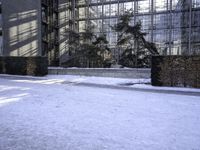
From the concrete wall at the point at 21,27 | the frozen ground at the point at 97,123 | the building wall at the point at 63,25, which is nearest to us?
the frozen ground at the point at 97,123

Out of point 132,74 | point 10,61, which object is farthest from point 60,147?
point 10,61

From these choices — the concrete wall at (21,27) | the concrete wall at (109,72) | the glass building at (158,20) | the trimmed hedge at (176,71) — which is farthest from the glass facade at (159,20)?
the trimmed hedge at (176,71)

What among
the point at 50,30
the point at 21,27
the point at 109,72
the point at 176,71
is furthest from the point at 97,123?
the point at 50,30

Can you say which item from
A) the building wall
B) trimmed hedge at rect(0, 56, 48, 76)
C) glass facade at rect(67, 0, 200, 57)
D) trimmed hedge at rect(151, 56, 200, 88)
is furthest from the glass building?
trimmed hedge at rect(151, 56, 200, 88)

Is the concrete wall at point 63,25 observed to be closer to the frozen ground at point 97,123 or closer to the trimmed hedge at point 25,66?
the trimmed hedge at point 25,66

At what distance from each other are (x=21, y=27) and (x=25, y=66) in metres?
9.95

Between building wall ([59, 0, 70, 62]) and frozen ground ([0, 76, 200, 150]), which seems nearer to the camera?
frozen ground ([0, 76, 200, 150])

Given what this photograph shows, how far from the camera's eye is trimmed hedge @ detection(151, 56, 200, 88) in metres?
11.9

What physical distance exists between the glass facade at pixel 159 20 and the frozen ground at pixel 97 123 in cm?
2051

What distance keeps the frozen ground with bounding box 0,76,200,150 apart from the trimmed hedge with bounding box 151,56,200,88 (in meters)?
3.26

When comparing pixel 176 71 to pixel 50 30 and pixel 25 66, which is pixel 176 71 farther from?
pixel 50 30

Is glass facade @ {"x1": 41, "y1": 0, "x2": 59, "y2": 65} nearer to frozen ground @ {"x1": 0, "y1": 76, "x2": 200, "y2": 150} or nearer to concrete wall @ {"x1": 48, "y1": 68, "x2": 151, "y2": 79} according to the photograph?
concrete wall @ {"x1": 48, "y1": 68, "x2": 151, "y2": 79}

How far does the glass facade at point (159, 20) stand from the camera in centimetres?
2873

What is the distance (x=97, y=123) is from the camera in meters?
5.71
